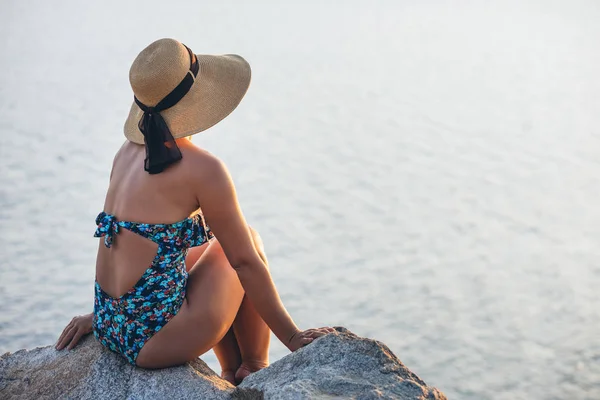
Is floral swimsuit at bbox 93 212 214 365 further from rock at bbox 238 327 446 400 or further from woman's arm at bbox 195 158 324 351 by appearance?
rock at bbox 238 327 446 400

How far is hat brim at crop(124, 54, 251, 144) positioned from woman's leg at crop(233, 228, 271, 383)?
367 mm

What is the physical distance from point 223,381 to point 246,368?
0.17m

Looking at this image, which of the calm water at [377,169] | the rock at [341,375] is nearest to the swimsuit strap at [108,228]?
the rock at [341,375]

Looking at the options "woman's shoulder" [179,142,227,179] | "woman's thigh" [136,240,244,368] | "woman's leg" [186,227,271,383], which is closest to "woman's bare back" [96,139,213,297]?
"woman's shoulder" [179,142,227,179]

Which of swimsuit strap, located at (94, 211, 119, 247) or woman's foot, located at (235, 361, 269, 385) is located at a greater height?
swimsuit strap, located at (94, 211, 119, 247)

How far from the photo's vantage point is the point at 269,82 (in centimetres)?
740

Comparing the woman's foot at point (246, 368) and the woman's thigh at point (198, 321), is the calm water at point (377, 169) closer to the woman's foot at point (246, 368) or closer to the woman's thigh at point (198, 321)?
the woman's foot at point (246, 368)

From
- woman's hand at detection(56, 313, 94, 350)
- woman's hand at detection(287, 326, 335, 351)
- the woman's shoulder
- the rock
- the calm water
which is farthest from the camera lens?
the calm water

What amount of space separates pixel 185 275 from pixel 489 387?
198 cm

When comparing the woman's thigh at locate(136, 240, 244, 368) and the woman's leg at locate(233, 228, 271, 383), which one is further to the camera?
the woman's leg at locate(233, 228, 271, 383)

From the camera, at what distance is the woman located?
213cm

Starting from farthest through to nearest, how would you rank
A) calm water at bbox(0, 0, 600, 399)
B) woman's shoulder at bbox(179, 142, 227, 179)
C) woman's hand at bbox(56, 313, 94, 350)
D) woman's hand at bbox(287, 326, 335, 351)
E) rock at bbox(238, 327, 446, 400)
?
calm water at bbox(0, 0, 600, 399) → woman's hand at bbox(56, 313, 94, 350) → woman's hand at bbox(287, 326, 335, 351) → woman's shoulder at bbox(179, 142, 227, 179) → rock at bbox(238, 327, 446, 400)

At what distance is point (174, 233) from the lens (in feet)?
7.13

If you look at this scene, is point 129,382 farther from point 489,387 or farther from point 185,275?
point 489,387
